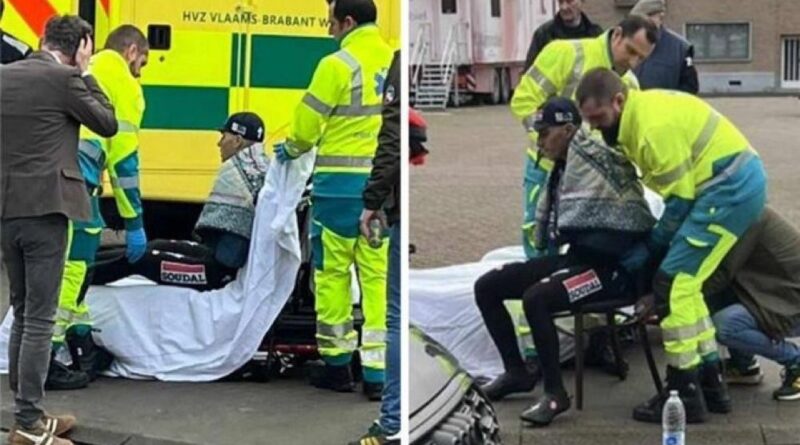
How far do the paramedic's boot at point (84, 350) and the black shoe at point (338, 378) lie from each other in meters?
0.63

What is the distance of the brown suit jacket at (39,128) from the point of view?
323cm

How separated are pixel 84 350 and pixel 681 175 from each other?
5.72ft

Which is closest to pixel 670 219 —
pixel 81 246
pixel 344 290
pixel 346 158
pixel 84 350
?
pixel 346 158

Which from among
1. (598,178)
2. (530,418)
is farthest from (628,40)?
(530,418)

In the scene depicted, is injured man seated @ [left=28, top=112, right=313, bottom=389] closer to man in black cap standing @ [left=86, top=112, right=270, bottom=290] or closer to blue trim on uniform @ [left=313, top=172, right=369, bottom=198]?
man in black cap standing @ [left=86, top=112, right=270, bottom=290]

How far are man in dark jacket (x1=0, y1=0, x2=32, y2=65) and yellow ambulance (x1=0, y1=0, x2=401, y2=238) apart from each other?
0.28m

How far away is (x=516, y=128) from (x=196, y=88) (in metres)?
1.91

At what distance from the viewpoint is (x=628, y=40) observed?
2938 mm

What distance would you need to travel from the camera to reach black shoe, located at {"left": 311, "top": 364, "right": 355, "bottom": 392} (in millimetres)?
3877

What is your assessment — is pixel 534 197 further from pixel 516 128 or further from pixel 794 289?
pixel 794 289

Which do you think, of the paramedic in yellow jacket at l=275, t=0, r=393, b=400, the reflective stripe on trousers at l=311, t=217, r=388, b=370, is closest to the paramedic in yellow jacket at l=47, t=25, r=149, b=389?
the paramedic in yellow jacket at l=275, t=0, r=393, b=400

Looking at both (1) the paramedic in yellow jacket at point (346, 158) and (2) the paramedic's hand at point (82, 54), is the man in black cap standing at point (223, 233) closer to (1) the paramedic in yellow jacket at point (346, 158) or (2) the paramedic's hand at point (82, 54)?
(1) the paramedic in yellow jacket at point (346, 158)

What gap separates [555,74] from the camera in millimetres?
3061

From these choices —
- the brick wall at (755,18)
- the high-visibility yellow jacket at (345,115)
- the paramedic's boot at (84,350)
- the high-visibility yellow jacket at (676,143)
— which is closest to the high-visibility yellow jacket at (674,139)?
the high-visibility yellow jacket at (676,143)
